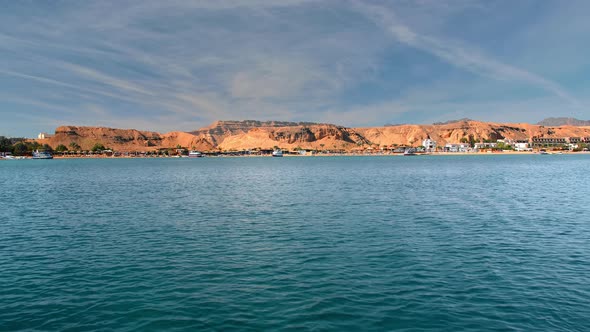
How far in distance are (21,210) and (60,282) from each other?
3298cm

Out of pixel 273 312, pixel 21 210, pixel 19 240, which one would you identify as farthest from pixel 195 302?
pixel 21 210

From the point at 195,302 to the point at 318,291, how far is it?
5.86 metres

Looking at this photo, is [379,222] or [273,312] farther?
[379,222]

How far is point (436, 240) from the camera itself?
3019 centimetres

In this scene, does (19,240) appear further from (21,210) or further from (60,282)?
(21,210)

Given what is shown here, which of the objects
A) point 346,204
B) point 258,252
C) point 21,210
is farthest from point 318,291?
point 21,210

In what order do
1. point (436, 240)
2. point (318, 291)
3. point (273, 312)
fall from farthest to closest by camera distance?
point (436, 240)
point (318, 291)
point (273, 312)

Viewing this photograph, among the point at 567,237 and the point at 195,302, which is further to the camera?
the point at 567,237

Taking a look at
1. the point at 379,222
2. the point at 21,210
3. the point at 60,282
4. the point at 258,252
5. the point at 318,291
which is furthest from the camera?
the point at 21,210

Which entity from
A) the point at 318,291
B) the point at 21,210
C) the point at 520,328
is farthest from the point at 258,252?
the point at 21,210

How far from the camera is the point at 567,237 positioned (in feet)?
101

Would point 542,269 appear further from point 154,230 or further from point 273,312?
point 154,230

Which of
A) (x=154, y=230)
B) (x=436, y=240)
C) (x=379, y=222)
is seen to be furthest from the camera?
(x=379, y=222)

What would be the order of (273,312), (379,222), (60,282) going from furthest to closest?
(379,222)
(60,282)
(273,312)
